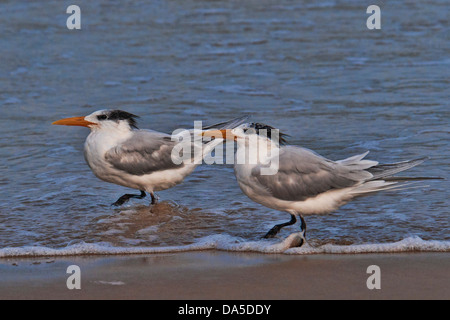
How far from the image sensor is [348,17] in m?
15.3

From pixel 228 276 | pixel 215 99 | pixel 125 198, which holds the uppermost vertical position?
pixel 215 99

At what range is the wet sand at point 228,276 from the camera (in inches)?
198

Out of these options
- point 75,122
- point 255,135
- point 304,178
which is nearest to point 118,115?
point 75,122

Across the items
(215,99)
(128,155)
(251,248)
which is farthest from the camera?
(215,99)

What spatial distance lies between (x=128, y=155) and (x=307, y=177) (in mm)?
1941

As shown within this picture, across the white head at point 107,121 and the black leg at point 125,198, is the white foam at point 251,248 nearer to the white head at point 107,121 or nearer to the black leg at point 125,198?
the black leg at point 125,198

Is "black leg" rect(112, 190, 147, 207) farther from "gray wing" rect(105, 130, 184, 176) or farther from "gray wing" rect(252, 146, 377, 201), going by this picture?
"gray wing" rect(252, 146, 377, 201)

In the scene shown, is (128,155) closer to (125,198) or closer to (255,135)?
(125,198)

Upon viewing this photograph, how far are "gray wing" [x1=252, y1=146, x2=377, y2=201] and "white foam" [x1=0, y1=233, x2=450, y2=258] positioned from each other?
0.36 metres

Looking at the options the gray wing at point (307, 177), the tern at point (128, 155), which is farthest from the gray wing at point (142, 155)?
the gray wing at point (307, 177)

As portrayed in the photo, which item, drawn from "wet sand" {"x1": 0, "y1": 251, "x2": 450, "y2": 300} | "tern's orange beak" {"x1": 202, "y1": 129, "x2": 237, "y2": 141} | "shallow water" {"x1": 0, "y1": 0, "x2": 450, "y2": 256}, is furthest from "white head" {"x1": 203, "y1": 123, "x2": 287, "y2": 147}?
"wet sand" {"x1": 0, "y1": 251, "x2": 450, "y2": 300}

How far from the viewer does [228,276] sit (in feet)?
17.7

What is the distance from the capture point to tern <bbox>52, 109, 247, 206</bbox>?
24.1 feet
